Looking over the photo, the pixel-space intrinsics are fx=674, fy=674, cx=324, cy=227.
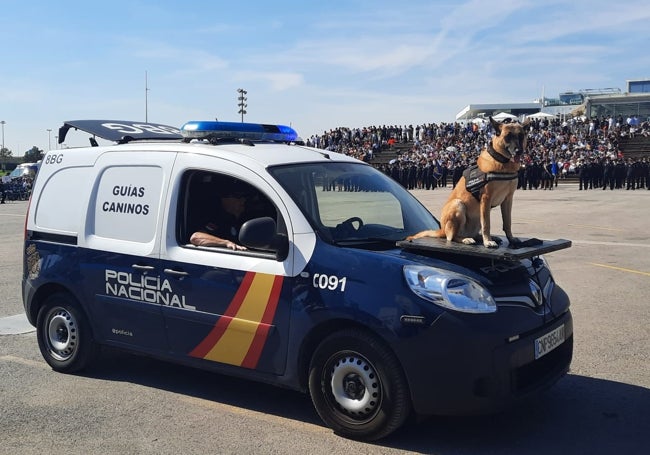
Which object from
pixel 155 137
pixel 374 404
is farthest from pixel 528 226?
pixel 374 404

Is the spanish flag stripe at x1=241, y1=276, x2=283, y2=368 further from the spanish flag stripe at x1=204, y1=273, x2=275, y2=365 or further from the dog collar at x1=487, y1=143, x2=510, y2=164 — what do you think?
the dog collar at x1=487, y1=143, x2=510, y2=164

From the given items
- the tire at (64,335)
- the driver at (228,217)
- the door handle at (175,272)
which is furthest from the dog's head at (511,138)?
the tire at (64,335)

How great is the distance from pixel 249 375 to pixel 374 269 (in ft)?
3.74

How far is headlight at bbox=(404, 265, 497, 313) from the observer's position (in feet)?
Answer: 11.8

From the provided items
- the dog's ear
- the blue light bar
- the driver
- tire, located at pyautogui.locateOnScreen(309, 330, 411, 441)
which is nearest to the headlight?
tire, located at pyautogui.locateOnScreen(309, 330, 411, 441)

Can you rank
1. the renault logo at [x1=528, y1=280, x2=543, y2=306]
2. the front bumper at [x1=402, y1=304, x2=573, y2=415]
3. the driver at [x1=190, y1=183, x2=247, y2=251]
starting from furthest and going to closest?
the driver at [x1=190, y1=183, x2=247, y2=251], the renault logo at [x1=528, y1=280, x2=543, y2=306], the front bumper at [x1=402, y1=304, x2=573, y2=415]

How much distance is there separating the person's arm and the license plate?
1932 millimetres

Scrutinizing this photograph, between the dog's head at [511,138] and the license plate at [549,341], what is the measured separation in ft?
3.63

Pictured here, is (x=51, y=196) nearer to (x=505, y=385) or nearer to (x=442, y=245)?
(x=442, y=245)

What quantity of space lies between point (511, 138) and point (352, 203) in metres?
1.14

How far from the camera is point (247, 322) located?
13.8 ft

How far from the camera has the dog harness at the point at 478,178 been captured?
430 cm

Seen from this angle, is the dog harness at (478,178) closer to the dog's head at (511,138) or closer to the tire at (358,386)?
the dog's head at (511,138)

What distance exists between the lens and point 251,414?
14.4ft
